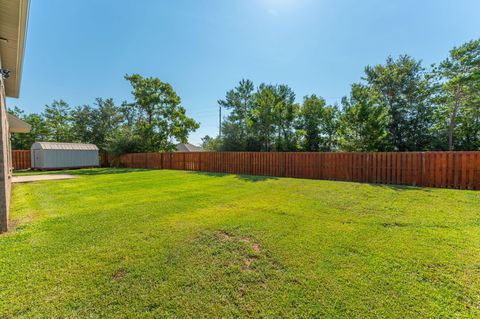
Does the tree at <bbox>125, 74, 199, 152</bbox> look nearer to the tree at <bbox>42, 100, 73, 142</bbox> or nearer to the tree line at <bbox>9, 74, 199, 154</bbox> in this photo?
the tree line at <bbox>9, 74, 199, 154</bbox>

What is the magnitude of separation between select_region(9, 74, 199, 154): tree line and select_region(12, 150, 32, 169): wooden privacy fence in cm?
592

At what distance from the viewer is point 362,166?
934cm

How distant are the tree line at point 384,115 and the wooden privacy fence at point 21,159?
55.6ft

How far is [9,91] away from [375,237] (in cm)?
1124

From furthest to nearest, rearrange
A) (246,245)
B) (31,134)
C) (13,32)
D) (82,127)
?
(82,127) < (31,134) < (13,32) < (246,245)

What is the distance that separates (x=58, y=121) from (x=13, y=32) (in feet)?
102

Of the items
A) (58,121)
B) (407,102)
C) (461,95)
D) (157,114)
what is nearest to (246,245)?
(407,102)

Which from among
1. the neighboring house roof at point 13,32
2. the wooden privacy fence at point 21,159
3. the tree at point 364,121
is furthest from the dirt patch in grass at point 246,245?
the wooden privacy fence at point 21,159

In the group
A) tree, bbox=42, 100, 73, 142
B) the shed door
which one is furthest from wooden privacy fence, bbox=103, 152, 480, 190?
tree, bbox=42, 100, 73, 142

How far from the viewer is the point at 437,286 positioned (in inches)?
81.6

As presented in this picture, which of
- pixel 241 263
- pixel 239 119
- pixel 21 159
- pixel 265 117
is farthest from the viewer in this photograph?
pixel 239 119

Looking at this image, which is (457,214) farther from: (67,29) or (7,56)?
(67,29)

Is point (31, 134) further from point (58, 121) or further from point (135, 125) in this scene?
point (135, 125)

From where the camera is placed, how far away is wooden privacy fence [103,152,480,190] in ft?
24.1
